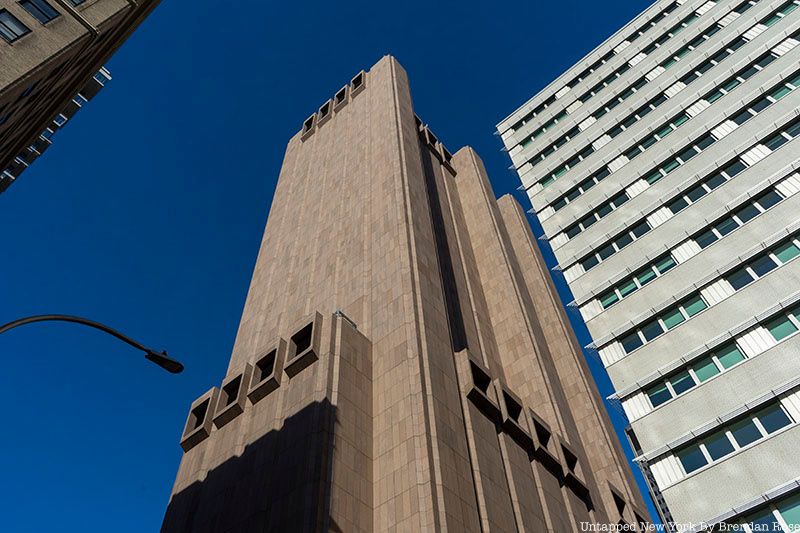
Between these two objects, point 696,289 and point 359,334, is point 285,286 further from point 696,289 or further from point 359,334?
point 696,289

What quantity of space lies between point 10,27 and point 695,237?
41537 mm

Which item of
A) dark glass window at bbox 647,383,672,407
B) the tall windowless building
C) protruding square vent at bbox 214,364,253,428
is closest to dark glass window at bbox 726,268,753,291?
the tall windowless building

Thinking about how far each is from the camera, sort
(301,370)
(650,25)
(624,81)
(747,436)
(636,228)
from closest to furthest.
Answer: (747,436) → (301,370) → (636,228) → (624,81) → (650,25)

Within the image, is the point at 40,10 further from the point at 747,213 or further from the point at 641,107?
the point at 641,107

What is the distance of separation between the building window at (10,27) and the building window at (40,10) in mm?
1310

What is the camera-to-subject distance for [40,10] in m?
27.0

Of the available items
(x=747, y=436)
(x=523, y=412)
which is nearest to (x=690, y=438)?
(x=747, y=436)

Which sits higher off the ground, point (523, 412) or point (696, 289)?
point (696, 289)

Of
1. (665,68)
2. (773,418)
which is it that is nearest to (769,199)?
(773,418)

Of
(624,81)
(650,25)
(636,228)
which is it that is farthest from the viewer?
(650,25)

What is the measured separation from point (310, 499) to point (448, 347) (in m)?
13.5

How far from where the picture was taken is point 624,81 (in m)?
57.5

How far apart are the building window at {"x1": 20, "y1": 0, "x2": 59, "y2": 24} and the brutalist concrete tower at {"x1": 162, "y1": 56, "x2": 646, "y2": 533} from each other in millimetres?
20388

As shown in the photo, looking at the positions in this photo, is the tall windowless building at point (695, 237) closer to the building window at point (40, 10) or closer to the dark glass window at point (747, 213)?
the dark glass window at point (747, 213)
